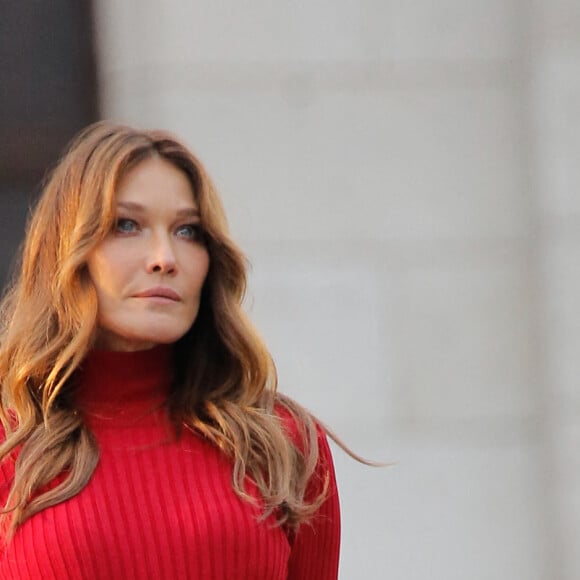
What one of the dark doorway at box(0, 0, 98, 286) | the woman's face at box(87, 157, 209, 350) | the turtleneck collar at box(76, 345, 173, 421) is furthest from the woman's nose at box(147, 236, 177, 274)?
the dark doorway at box(0, 0, 98, 286)

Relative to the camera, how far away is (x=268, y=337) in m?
4.27

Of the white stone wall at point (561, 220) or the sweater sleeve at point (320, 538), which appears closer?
the sweater sleeve at point (320, 538)

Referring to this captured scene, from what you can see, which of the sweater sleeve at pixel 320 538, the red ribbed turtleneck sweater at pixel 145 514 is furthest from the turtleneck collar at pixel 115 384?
the sweater sleeve at pixel 320 538

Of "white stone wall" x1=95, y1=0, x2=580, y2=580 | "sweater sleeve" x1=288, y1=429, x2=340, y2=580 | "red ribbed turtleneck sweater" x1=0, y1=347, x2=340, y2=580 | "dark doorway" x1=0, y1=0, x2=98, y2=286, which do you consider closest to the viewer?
"red ribbed turtleneck sweater" x1=0, y1=347, x2=340, y2=580

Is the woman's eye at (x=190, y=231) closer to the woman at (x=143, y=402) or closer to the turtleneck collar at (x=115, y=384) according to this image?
the woman at (x=143, y=402)

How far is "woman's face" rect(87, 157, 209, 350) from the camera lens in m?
2.70

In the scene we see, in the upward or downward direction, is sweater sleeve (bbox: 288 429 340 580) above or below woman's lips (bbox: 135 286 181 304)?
below

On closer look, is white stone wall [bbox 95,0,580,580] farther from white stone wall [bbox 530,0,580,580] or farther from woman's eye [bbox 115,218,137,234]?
woman's eye [bbox 115,218,137,234]

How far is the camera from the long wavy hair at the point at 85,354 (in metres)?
2.70

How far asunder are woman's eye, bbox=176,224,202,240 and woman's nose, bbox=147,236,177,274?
6 centimetres

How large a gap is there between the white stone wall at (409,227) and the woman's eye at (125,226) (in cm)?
152

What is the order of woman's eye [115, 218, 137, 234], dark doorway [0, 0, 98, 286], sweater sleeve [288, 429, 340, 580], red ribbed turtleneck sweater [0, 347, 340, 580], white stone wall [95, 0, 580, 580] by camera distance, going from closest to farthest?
red ribbed turtleneck sweater [0, 347, 340, 580] → woman's eye [115, 218, 137, 234] → sweater sleeve [288, 429, 340, 580] → white stone wall [95, 0, 580, 580] → dark doorway [0, 0, 98, 286]

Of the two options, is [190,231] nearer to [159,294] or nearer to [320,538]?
[159,294]

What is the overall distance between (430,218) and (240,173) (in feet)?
1.92
